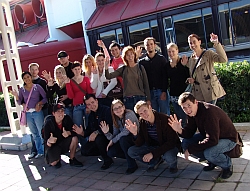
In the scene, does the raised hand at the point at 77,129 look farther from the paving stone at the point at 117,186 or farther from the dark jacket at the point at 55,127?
the paving stone at the point at 117,186

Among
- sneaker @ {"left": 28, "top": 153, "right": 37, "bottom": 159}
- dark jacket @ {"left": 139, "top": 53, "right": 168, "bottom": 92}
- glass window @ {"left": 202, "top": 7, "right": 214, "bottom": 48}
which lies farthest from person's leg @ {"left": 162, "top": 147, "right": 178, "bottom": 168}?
glass window @ {"left": 202, "top": 7, "right": 214, "bottom": 48}

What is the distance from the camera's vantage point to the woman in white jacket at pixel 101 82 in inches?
205

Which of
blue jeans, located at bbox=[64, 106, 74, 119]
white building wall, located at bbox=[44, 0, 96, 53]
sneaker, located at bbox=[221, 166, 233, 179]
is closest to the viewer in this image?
sneaker, located at bbox=[221, 166, 233, 179]

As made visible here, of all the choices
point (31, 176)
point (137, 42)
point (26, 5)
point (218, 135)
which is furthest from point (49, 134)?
point (26, 5)

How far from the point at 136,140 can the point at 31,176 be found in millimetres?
2013

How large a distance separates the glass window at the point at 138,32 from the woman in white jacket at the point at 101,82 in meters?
9.44

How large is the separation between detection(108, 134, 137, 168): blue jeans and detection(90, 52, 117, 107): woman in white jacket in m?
0.96

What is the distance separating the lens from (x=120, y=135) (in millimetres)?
4438

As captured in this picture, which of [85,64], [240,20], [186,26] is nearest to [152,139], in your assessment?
[85,64]

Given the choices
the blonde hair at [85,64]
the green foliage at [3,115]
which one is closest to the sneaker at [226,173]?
the blonde hair at [85,64]

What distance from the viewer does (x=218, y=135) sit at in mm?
3502

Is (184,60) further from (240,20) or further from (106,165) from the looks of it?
(240,20)

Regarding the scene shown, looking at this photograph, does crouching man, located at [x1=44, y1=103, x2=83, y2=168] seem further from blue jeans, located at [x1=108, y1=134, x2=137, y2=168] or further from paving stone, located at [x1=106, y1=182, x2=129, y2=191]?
paving stone, located at [x1=106, y1=182, x2=129, y2=191]

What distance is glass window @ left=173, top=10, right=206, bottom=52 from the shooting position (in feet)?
42.3
